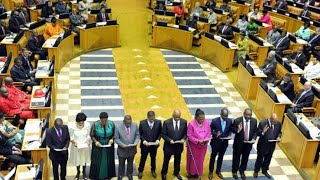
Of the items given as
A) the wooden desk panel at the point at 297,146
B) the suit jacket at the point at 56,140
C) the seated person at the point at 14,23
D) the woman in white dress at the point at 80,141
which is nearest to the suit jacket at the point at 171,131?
the woman in white dress at the point at 80,141

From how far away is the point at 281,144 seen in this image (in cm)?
934

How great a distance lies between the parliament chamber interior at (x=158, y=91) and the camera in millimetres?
7375

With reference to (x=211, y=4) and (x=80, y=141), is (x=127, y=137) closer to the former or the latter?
(x=80, y=141)

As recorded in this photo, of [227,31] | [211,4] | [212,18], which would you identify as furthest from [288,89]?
[211,4]

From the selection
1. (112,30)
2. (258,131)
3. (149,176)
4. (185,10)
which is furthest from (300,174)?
(185,10)

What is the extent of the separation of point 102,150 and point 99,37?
7.67 meters

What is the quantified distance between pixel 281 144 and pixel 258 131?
74.9 inches

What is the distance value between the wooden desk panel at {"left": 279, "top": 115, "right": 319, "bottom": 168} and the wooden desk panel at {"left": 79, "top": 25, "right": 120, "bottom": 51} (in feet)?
24.6

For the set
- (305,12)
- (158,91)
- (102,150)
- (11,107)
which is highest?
(305,12)

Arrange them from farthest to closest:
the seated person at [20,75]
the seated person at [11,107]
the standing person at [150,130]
Result: 1. the seated person at [20,75]
2. the seated person at [11,107]
3. the standing person at [150,130]

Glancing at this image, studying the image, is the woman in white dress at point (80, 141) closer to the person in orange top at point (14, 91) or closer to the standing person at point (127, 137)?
the standing person at point (127, 137)

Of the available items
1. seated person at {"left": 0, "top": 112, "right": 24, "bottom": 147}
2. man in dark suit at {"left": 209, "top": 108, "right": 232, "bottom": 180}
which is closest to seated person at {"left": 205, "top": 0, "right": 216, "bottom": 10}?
man in dark suit at {"left": 209, "top": 108, "right": 232, "bottom": 180}

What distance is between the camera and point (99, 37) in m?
14.4

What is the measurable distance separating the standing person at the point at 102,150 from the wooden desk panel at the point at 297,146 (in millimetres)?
3729
